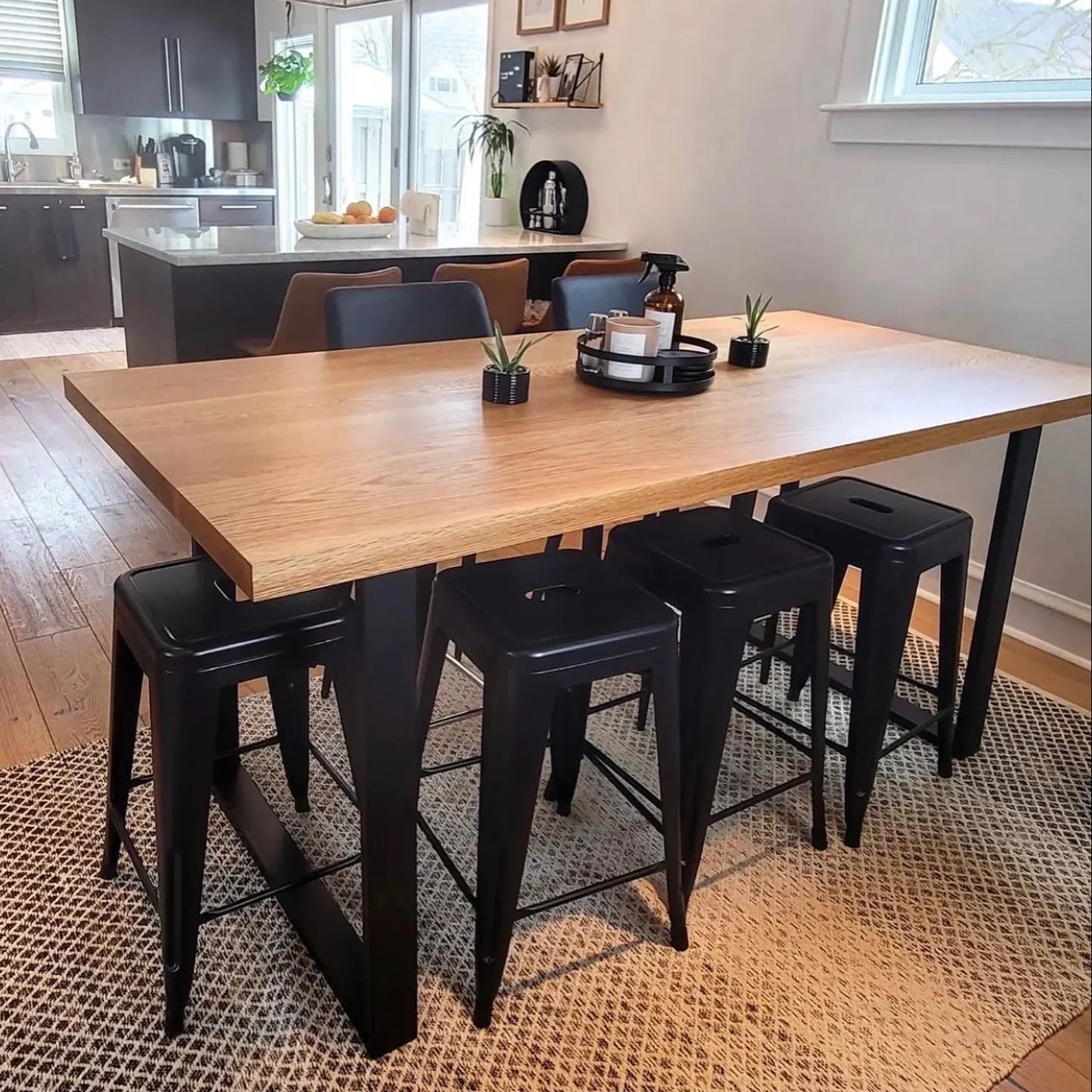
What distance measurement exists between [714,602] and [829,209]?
1808 mm

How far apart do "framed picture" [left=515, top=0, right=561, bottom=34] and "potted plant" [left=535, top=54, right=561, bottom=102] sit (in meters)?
0.12

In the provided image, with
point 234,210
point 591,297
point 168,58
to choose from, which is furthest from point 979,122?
point 168,58

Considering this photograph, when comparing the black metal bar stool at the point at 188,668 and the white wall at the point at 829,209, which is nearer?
the white wall at the point at 829,209

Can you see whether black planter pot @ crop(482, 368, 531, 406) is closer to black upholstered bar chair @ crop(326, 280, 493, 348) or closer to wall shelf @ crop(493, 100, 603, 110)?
black upholstered bar chair @ crop(326, 280, 493, 348)

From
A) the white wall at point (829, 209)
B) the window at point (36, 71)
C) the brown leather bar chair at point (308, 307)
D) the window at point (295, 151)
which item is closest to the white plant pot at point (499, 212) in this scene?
the white wall at point (829, 209)

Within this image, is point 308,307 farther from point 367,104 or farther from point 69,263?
point 69,263

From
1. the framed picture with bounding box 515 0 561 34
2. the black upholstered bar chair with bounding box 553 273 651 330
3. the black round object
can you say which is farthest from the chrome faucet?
the black upholstered bar chair with bounding box 553 273 651 330

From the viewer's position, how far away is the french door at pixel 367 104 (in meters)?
5.42

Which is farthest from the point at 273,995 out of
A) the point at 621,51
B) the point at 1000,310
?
the point at 621,51

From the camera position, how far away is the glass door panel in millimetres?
5469

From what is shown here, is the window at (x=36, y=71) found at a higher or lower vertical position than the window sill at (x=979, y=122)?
higher

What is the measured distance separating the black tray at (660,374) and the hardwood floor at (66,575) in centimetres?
68

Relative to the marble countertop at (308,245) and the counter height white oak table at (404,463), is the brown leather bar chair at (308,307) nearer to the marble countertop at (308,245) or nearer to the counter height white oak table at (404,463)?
the marble countertop at (308,245)

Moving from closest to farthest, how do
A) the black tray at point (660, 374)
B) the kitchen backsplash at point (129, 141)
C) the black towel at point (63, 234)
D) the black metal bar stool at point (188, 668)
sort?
the black metal bar stool at point (188, 668) → the black tray at point (660, 374) → the black towel at point (63, 234) → the kitchen backsplash at point (129, 141)
